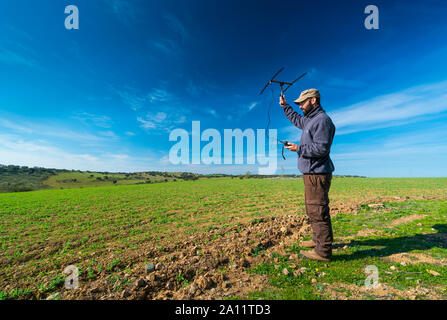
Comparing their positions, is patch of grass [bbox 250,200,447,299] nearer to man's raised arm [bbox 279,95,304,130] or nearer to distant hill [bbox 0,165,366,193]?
man's raised arm [bbox 279,95,304,130]

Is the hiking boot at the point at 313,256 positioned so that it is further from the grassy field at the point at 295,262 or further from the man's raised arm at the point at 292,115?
the man's raised arm at the point at 292,115

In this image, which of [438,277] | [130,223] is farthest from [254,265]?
[130,223]

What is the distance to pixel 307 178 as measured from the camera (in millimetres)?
4211

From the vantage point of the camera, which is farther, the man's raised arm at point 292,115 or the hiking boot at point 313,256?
the man's raised arm at point 292,115

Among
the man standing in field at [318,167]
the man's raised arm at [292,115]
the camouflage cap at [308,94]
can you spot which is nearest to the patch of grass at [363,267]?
the man standing in field at [318,167]

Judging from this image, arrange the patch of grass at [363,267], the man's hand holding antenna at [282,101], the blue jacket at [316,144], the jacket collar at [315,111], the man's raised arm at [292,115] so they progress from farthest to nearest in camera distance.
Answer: the man's hand holding antenna at [282,101] < the man's raised arm at [292,115] < the jacket collar at [315,111] < the blue jacket at [316,144] < the patch of grass at [363,267]

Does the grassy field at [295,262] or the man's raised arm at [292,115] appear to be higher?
the man's raised arm at [292,115]

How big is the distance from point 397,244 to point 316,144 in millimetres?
4184

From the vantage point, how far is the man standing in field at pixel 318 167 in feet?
12.8

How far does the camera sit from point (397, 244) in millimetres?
5008

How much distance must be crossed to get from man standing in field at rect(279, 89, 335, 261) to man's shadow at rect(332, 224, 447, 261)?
0.74 meters

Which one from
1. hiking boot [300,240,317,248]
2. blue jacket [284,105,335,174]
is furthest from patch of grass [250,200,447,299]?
blue jacket [284,105,335,174]
